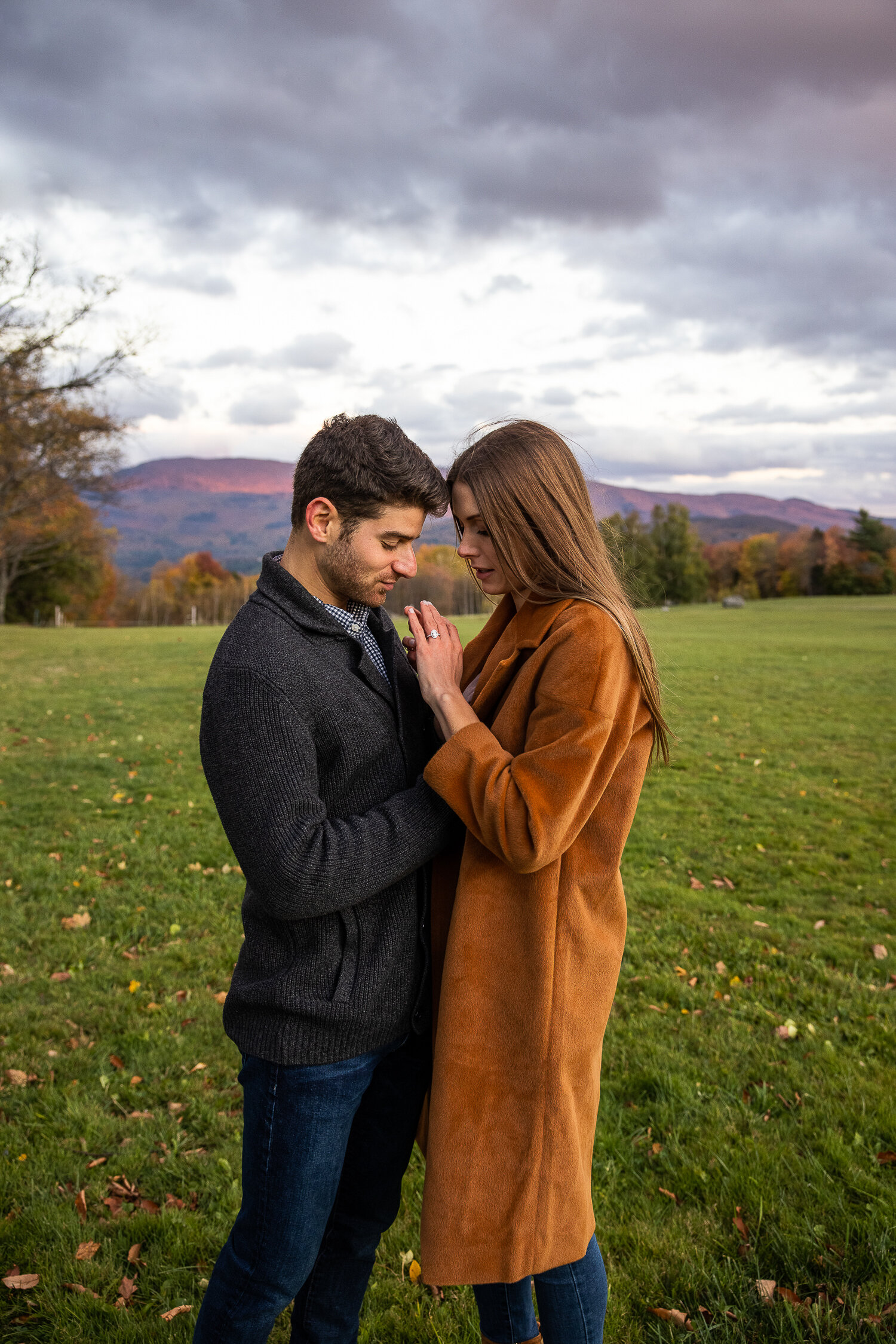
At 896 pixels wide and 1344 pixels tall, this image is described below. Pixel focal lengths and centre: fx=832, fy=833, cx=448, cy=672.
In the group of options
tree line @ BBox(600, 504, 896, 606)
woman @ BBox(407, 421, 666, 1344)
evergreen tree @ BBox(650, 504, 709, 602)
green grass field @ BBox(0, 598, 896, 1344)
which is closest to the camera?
woman @ BBox(407, 421, 666, 1344)

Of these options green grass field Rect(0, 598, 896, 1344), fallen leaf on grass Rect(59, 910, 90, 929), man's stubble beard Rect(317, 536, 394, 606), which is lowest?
green grass field Rect(0, 598, 896, 1344)

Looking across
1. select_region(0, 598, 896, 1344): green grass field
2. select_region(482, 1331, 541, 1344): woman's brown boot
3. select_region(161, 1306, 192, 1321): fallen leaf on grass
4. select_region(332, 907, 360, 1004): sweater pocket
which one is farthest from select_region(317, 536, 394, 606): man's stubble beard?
select_region(161, 1306, 192, 1321): fallen leaf on grass

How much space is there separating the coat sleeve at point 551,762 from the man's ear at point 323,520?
1.96 feet

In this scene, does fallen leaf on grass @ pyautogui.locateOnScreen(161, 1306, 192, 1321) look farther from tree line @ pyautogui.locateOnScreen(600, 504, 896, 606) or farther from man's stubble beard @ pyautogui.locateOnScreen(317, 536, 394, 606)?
tree line @ pyautogui.locateOnScreen(600, 504, 896, 606)

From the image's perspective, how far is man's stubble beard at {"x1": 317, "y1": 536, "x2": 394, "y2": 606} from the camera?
82.7 inches

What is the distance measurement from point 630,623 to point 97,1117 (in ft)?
11.7

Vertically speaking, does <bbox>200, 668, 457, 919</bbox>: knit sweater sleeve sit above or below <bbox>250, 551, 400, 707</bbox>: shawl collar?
below

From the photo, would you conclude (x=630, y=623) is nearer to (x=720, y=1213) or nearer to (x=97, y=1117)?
(x=720, y=1213)

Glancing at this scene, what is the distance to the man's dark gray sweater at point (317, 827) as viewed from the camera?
1819 mm

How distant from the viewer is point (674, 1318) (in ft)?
9.40

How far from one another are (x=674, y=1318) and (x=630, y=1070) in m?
1.47

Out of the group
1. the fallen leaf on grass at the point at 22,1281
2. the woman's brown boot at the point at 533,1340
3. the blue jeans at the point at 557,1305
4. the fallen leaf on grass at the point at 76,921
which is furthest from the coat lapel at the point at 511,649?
the fallen leaf on grass at the point at 76,921

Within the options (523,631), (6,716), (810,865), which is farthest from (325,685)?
(6,716)

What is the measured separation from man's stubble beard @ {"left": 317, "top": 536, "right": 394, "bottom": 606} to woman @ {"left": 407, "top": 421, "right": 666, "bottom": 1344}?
212mm
